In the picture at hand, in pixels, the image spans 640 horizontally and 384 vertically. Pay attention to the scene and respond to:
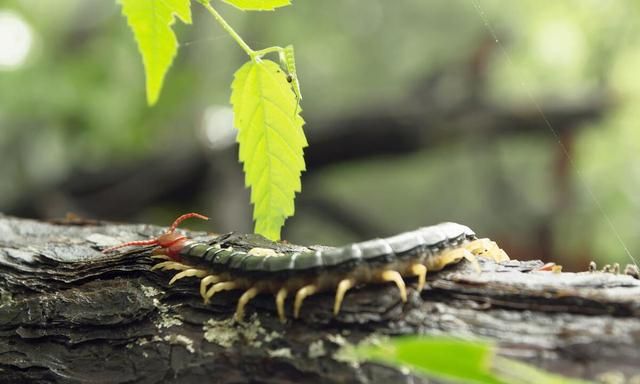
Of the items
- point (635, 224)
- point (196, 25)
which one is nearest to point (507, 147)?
point (635, 224)

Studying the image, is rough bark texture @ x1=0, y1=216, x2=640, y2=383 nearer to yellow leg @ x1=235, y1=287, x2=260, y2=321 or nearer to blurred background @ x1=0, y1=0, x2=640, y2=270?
yellow leg @ x1=235, y1=287, x2=260, y2=321

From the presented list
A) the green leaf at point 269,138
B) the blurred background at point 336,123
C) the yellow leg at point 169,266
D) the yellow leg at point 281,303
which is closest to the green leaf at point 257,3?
the green leaf at point 269,138

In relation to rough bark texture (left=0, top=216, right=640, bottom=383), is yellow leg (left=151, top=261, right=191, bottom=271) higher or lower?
higher

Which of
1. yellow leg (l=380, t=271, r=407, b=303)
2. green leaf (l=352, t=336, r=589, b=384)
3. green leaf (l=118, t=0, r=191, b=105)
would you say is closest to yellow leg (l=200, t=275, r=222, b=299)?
yellow leg (l=380, t=271, r=407, b=303)

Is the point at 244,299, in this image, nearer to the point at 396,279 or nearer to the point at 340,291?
the point at 340,291

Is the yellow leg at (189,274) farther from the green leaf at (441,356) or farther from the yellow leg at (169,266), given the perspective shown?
the green leaf at (441,356)

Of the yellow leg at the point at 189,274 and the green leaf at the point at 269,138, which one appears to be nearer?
the green leaf at the point at 269,138

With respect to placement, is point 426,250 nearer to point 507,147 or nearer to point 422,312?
point 422,312

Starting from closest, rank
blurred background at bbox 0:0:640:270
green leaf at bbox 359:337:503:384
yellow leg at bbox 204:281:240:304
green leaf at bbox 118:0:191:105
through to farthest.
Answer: green leaf at bbox 359:337:503:384 → green leaf at bbox 118:0:191:105 → yellow leg at bbox 204:281:240:304 → blurred background at bbox 0:0:640:270
